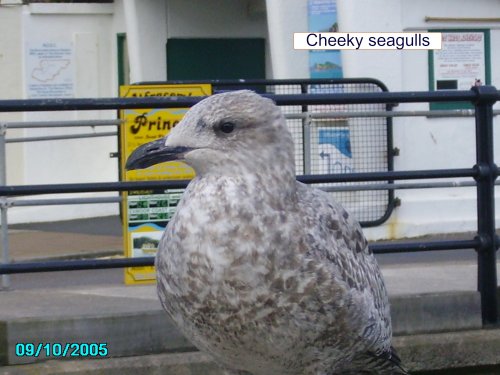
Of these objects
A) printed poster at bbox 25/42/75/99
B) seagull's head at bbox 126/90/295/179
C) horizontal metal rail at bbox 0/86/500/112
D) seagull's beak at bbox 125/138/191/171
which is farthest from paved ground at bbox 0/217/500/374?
printed poster at bbox 25/42/75/99

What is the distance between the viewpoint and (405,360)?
565cm

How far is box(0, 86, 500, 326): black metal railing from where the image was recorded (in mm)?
5625

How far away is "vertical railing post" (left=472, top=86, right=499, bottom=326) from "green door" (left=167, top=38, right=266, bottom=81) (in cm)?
798

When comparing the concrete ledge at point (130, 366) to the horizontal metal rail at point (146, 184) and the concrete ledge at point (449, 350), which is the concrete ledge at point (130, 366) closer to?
the horizontal metal rail at point (146, 184)

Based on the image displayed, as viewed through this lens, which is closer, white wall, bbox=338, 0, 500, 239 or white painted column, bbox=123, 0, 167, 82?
white wall, bbox=338, 0, 500, 239

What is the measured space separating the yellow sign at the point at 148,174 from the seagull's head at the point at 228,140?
4150mm

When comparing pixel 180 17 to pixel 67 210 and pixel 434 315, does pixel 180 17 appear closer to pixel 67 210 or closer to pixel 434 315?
pixel 67 210

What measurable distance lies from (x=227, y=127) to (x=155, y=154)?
0.75ft

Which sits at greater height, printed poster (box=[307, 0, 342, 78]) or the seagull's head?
printed poster (box=[307, 0, 342, 78])

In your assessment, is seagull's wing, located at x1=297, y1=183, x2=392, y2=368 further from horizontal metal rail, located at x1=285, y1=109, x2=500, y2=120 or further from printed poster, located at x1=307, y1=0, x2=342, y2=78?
printed poster, located at x1=307, y1=0, x2=342, y2=78

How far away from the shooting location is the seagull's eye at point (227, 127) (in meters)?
3.28

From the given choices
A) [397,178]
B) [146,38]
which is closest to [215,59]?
[146,38]

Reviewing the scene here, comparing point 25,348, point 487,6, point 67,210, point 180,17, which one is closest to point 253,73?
point 180,17

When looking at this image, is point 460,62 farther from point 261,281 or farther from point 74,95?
point 261,281
